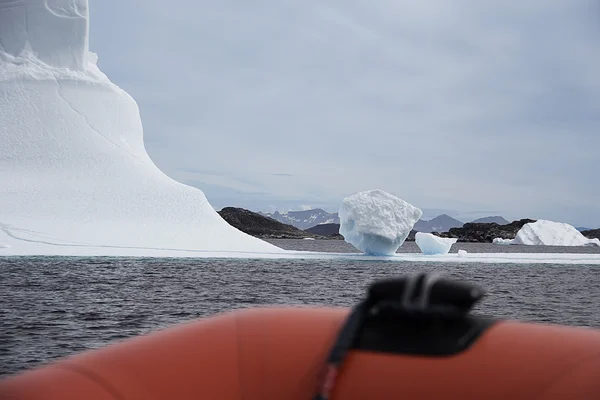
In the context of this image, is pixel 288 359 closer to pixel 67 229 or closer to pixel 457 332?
pixel 457 332

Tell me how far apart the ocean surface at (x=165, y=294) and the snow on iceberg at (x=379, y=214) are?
182 cm

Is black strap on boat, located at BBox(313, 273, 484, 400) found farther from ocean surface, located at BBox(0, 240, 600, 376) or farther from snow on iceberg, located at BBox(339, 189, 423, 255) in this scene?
snow on iceberg, located at BBox(339, 189, 423, 255)

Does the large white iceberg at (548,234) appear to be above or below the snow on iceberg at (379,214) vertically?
above

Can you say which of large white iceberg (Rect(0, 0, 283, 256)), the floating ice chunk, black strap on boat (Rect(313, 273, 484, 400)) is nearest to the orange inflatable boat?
black strap on boat (Rect(313, 273, 484, 400))

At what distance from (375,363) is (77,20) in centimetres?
4101

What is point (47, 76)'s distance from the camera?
3850 cm

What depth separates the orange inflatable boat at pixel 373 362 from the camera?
6.73 feet

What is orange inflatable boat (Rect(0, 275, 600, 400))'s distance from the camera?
205 cm

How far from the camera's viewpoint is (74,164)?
3597 cm

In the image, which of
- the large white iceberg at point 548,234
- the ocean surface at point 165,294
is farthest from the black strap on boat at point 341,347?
the large white iceberg at point 548,234

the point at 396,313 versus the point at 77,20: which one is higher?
the point at 77,20

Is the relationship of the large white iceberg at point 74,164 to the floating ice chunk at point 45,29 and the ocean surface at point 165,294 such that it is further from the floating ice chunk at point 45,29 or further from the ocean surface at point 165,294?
the ocean surface at point 165,294

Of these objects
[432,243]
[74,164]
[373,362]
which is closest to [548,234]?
[432,243]

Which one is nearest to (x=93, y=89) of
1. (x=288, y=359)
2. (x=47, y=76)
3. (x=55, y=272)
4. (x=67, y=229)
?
(x=47, y=76)
